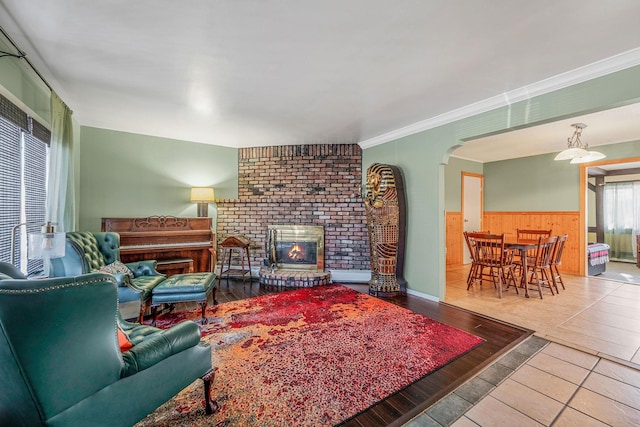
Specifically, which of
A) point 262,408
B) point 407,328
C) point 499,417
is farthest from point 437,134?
point 262,408

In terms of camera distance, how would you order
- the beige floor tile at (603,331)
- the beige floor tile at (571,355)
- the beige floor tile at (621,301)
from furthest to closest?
the beige floor tile at (621,301) < the beige floor tile at (603,331) < the beige floor tile at (571,355)

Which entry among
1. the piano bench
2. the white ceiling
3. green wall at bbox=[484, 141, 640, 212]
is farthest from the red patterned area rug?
green wall at bbox=[484, 141, 640, 212]

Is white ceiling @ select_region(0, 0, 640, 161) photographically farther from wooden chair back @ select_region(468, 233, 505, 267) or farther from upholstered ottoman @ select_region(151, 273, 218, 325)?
upholstered ottoman @ select_region(151, 273, 218, 325)

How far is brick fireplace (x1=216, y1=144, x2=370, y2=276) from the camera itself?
15.4 feet

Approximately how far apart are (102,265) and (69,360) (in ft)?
7.64

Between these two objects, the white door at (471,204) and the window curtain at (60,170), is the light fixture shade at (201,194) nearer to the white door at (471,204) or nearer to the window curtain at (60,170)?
the window curtain at (60,170)

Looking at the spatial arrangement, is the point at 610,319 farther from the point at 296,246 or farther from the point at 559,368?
the point at 296,246

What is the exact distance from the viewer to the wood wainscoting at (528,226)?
16.3 feet

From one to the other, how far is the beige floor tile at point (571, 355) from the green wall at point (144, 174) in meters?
4.76

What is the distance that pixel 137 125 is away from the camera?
12.6 feet

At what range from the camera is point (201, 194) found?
14.4 ft

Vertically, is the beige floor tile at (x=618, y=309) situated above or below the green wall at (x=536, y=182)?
below

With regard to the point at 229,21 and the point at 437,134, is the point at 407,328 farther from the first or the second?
the point at 229,21

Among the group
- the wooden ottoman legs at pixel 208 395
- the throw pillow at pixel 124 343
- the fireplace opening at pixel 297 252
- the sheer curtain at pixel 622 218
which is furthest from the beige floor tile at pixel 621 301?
the throw pillow at pixel 124 343
